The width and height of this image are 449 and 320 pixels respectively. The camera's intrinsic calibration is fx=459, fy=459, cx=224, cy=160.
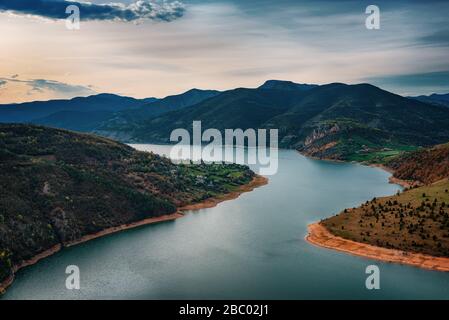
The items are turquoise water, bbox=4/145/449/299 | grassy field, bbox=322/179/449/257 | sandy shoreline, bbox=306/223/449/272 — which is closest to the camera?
turquoise water, bbox=4/145/449/299

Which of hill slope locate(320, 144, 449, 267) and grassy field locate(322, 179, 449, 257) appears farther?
grassy field locate(322, 179, 449, 257)

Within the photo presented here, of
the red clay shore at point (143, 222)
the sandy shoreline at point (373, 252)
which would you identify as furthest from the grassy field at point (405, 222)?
the red clay shore at point (143, 222)

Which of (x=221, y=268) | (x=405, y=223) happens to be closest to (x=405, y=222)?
(x=405, y=223)

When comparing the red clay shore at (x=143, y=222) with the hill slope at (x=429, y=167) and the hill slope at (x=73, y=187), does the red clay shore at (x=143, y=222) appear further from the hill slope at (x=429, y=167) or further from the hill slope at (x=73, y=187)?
the hill slope at (x=429, y=167)

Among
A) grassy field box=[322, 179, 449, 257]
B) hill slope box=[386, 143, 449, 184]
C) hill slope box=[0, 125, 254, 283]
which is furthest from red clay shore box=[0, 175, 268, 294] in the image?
hill slope box=[386, 143, 449, 184]

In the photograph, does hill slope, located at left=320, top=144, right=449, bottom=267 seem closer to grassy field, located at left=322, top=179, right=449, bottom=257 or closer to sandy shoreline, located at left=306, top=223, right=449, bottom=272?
grassy field, located at left=322, top=179, right=449, bottom=257
